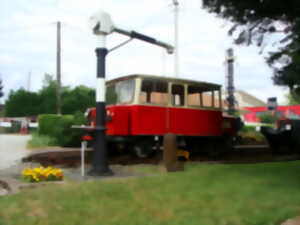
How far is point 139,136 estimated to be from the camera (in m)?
11.2

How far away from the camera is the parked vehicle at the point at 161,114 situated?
424 inches

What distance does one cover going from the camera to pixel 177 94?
11.7m

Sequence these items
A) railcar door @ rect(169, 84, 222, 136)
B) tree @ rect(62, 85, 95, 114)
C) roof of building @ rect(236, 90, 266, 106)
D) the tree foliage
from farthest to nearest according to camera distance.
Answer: roof of building @ rect(236, 90, 266, 106), the tree foliage, tree @ rect(62, 85, 95, 114), railcar door @ rect(169, 84, 222, 136)

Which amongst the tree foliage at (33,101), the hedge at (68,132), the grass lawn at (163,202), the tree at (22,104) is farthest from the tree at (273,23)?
the tree at (22,104)

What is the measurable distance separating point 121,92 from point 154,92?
946mm

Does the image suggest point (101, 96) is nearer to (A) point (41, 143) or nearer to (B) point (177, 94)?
(B) point (177, 94)

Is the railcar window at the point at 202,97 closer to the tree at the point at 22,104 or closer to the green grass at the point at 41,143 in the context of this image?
the green grass at the point at 41,143

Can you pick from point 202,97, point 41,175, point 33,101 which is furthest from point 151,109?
point 33,101

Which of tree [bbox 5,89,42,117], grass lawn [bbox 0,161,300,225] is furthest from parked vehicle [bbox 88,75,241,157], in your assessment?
tree [bbox 5,89,42,117]

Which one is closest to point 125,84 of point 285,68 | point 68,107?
point 285,68

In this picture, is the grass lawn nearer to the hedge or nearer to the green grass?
the hedge

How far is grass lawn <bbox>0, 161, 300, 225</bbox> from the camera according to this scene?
482 cm

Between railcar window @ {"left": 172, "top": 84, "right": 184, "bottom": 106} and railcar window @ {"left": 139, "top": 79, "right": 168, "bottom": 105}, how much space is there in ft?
0.92

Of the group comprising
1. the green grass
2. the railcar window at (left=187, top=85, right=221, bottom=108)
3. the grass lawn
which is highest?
the railcar window at (left=187, top=85, right=221, bottom=108)
